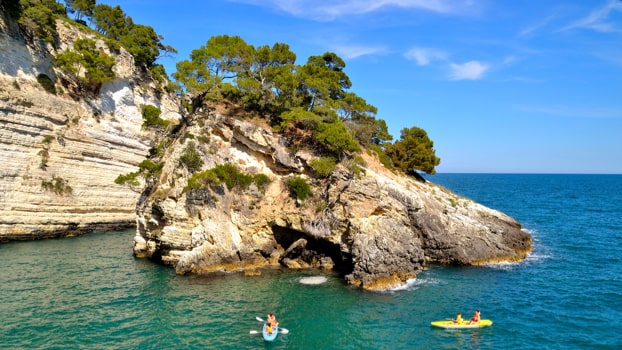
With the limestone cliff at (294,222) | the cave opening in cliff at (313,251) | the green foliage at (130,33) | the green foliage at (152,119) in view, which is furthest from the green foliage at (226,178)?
the green foliage at (130,33)

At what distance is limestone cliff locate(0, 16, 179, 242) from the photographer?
4041 cm

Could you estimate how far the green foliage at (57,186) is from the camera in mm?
42700

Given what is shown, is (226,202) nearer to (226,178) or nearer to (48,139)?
(226,178)

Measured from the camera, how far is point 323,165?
36.1 metres

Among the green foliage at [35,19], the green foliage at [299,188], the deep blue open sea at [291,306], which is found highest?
the green foliage at [35,19]

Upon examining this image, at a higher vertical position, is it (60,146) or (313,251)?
(60,146)

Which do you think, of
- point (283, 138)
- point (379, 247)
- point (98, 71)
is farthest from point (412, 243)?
point (98, 71)

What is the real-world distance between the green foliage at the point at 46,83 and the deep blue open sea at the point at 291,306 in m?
18.4

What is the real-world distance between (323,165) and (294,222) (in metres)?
5.80

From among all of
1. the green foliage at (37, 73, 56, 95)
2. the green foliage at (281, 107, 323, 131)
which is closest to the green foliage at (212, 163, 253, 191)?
the green foliage at (281, 107, 323, 131)

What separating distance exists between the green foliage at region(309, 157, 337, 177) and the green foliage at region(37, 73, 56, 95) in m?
32.0

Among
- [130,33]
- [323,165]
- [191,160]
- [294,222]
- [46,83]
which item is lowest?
[294,222]

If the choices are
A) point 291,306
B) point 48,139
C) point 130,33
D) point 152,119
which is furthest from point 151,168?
point 130,33

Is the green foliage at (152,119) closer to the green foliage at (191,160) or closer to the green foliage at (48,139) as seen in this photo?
the green foliage at (48,139)
